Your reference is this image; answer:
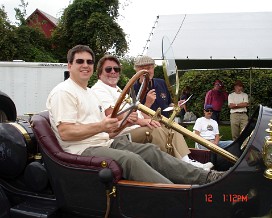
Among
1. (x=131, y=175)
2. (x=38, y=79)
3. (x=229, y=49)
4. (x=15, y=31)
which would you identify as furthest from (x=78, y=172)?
(x=15, y=31)

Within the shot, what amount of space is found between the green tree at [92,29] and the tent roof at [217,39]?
7976 mm

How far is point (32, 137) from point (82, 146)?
0.49 metres

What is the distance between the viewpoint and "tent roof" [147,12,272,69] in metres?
6.75

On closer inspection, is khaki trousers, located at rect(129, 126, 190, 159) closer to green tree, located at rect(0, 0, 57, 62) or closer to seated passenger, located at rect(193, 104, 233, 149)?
seated passenger, located at rect(193, 104, 233, 149)

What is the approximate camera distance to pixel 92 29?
15.6 meters

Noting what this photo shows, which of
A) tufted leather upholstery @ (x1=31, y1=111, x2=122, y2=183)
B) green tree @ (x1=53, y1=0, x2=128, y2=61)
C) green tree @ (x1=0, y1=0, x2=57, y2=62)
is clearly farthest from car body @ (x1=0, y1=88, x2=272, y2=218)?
green tree @ (x1=53, y1=0, x2=128, y2=61)

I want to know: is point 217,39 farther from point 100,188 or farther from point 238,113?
point 100,188

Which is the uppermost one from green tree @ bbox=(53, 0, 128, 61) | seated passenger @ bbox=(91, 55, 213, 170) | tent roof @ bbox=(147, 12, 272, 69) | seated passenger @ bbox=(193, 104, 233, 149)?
green tree @ bbox=(53, 0, 128, 61)

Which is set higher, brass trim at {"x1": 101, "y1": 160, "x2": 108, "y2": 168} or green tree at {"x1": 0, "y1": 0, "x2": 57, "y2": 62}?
green tree at {"x1": 0, "y1": 0, "x2": 57, "y2": 62}

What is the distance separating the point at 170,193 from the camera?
2.04 m

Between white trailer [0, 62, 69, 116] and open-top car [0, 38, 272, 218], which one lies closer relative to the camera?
open-top car [0, 38, 272, 218]

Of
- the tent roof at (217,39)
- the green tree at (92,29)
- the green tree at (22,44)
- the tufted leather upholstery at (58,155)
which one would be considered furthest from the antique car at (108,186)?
the green tree at (92,29)

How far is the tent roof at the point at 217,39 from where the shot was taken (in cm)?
→ 675

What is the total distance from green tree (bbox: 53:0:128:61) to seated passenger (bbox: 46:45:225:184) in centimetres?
1291
